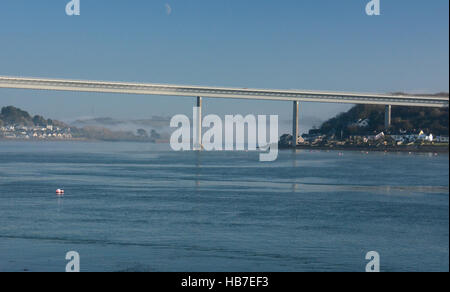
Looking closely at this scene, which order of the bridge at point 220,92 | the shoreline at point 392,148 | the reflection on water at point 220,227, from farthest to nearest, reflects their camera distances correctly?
1. the shoreline at point 392,148
2. the bridge at point 220,92
3. the reflection on water at point 220,227

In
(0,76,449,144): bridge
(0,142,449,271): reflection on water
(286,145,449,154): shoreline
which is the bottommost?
(286,145,449,154): shoreline

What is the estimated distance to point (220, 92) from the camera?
422 feet

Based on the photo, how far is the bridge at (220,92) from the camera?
357 feet

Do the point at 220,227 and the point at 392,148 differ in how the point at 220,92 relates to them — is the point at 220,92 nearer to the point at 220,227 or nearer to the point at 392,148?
the point at 392,148

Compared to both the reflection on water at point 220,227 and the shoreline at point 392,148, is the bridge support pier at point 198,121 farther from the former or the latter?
the reflection on water at point 220,227

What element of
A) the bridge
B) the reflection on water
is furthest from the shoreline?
the reflection on water

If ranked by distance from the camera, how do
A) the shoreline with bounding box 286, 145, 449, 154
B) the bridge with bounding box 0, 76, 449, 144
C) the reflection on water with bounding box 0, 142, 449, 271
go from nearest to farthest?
the reflection on water with bounding box 0, 142, 449, 271, the bridge with bounding box 0, 76, 449, 144, the shoreline with bounding box 286, 145, 449, 154

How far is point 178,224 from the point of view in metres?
29.4

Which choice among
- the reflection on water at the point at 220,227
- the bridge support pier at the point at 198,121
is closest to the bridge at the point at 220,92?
the bridge support pier at the point at 198,121

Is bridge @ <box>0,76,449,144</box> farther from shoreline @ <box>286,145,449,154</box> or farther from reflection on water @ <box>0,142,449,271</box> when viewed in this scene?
reflection on water @ <box>0,142,449,271</box>

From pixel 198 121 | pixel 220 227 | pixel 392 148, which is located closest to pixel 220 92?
pixel 198 121

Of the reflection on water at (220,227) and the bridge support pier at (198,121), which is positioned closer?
the reflection on water at (220,227)

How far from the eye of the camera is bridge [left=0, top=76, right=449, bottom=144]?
357 ft

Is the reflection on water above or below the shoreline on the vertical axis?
above
